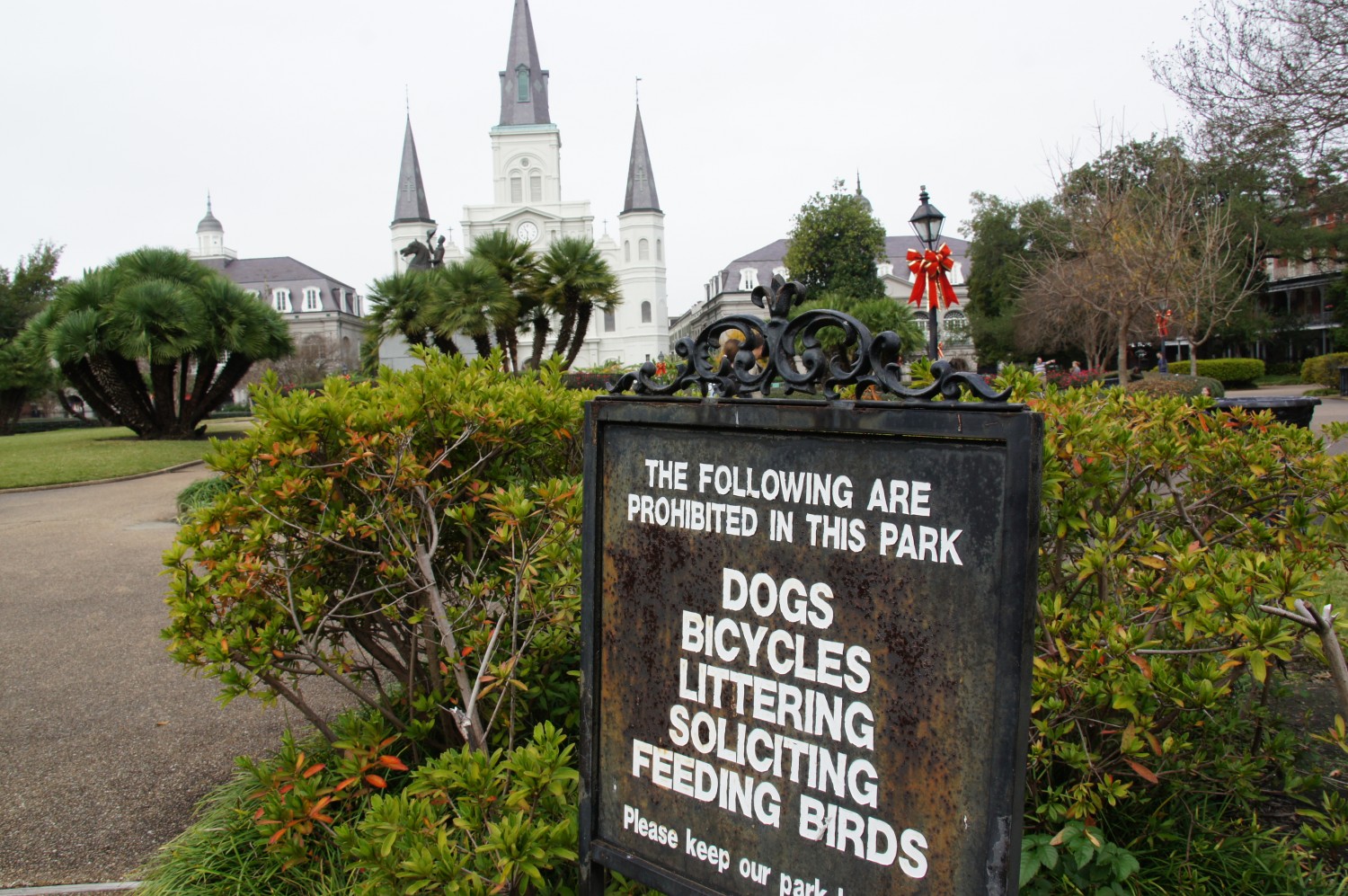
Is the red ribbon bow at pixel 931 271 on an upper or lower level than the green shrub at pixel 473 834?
upper

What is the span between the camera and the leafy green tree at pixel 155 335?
22203mm

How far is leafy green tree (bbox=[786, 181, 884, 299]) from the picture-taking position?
51.3 m

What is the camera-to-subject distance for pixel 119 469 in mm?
16922

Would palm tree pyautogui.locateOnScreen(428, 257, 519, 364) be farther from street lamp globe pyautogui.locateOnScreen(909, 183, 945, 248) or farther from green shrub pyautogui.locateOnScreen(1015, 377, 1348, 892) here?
green shrub pyautogui.locateOnScreen(1015, 377, 1348, 892)

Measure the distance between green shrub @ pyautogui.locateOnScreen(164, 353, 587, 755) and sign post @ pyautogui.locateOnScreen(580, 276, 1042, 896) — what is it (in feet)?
2.25

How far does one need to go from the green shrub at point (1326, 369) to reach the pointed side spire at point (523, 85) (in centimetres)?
6320

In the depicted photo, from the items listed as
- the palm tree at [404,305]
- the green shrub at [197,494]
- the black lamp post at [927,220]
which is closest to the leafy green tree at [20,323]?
the palm tree at [404,305]

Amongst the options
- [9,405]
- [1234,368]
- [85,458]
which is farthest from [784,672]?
[1234,368]

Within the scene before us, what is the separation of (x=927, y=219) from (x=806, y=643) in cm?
1427

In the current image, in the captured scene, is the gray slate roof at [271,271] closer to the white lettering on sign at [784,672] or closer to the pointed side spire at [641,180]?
the pointed side spire at [641,180]

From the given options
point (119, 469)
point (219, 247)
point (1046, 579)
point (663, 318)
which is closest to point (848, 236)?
point (663, 318)

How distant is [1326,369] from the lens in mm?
30359

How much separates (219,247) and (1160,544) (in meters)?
106

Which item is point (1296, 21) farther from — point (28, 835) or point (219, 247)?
point (219, 247)
